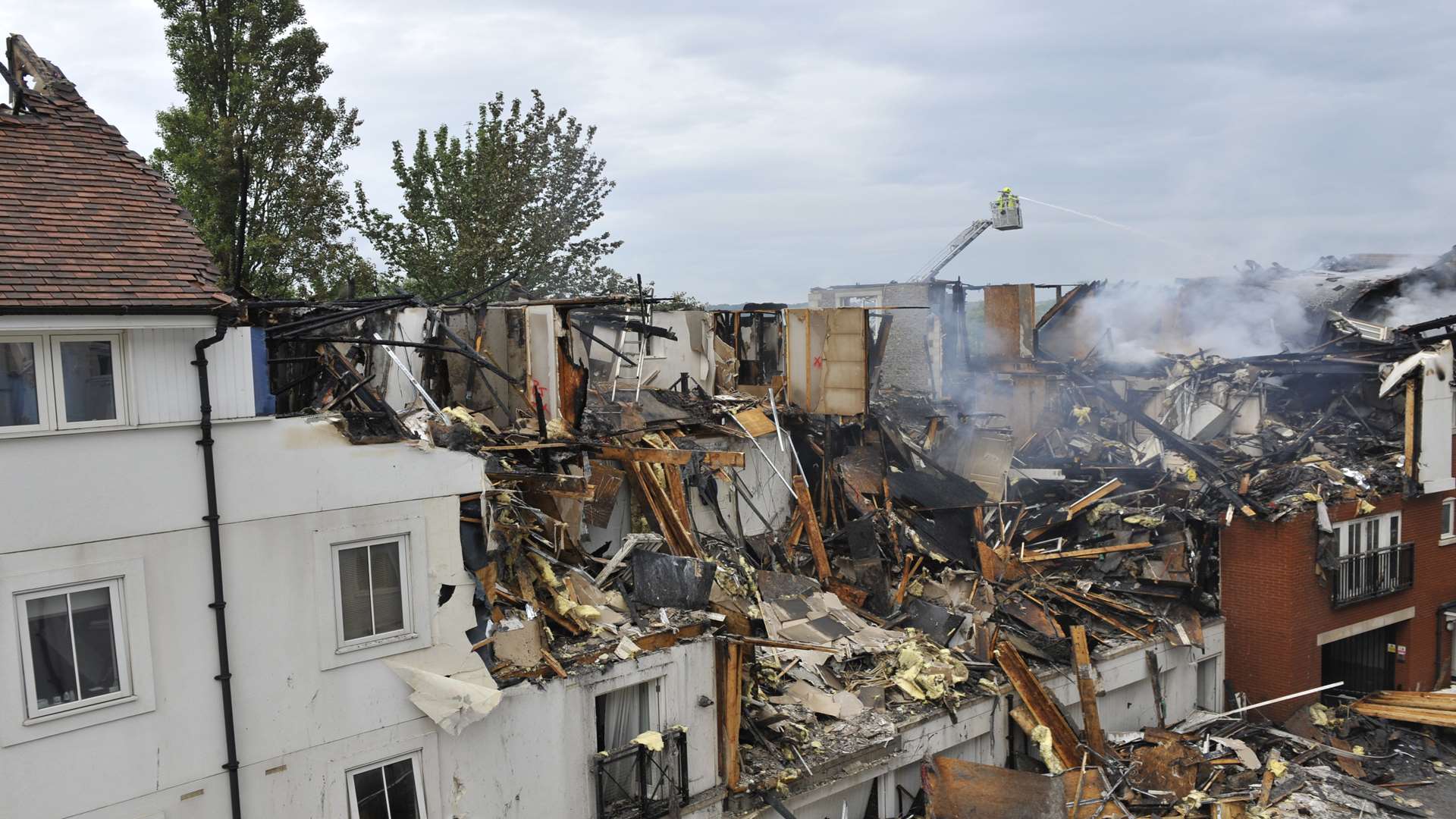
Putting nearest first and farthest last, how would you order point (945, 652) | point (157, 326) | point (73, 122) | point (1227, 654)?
point (157, 326) → point (73, 122) → point (945, 652) → point (1227, 654)

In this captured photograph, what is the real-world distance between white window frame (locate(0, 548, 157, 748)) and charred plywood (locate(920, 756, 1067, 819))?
35.1ft

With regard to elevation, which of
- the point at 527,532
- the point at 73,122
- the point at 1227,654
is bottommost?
the point at 1227,654

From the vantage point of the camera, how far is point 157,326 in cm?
840

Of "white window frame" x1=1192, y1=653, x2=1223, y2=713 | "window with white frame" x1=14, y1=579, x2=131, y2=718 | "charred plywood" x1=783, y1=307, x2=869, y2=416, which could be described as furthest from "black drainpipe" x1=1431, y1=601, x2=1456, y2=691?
"window with white frame" x1=14, y1=579, x2=131, y2=718

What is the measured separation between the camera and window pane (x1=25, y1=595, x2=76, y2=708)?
26.8 ft

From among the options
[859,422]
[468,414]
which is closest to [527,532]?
[468,414]

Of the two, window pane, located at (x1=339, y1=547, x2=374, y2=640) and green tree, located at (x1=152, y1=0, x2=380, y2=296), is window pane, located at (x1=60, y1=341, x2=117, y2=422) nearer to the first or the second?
window pane, located at (x1=339, y1=547, x2=374, y2=640)

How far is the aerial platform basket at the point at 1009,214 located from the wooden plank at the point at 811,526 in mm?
36358

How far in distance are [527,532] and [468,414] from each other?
6.99ft

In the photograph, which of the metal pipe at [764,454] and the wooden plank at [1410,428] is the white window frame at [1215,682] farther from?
the metal pipe at [764,454]

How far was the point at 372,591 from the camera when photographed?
32.6 feet

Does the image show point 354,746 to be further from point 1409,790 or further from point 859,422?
point 1409,790

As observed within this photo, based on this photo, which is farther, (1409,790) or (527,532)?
(1409,790)

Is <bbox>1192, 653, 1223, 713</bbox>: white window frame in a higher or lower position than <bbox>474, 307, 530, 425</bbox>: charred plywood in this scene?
lower
